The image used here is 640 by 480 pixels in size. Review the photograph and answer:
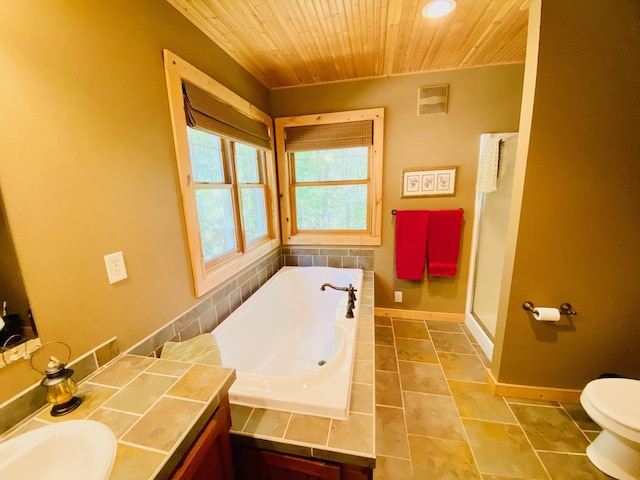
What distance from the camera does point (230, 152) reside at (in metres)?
2.00

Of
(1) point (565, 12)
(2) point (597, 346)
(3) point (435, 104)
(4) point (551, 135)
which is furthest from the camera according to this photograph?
Answer: (3) point (435, 104)

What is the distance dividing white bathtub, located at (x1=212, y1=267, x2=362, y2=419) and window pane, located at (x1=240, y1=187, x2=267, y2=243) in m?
0.49

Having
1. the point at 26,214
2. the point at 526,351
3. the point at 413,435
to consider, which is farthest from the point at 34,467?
the point at 526,351

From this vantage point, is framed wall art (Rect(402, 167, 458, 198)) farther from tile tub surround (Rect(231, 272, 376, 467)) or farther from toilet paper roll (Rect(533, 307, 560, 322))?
tile tub surround (Rect(231, 272, 376, 467))

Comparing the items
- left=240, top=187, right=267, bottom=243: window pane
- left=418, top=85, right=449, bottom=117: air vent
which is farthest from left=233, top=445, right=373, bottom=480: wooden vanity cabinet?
left=418, top=85, right=449, bottom=117: air vent

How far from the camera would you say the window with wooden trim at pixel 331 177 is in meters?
2.51

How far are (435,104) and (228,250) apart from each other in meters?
2.29

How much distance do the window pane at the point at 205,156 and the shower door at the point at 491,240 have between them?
7.66ft

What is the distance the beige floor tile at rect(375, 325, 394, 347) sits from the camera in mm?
2343

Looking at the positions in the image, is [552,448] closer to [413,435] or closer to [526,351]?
[526,351]

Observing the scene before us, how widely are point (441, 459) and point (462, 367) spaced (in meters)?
0.85

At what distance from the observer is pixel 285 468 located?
99 cm

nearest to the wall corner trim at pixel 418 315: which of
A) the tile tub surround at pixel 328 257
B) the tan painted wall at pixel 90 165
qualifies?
the tile tub surround at pixel 328 257

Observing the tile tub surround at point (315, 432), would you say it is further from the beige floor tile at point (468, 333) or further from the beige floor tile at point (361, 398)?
the beige floor tile at point (468, 333)
